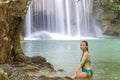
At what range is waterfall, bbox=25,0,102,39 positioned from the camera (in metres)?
42.7

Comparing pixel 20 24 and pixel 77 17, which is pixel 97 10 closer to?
pixel 77 17

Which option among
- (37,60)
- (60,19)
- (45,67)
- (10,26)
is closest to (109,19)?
(60,19)

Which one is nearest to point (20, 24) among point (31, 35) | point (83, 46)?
point (83, 46)

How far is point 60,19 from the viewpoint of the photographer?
44625 mm

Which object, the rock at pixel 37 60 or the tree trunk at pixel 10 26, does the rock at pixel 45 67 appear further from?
the tree trunk at pixel 10 26

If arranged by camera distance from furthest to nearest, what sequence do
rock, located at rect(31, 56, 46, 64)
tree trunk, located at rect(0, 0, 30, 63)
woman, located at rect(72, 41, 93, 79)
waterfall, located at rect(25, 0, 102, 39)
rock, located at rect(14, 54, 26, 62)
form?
waterfall, located at rect(25, 0, 102, 39) → rock, located at rect(31, 56, 46, 64) → rock, located at rect(14, 54, 26, 62) → tree trunk, located at rect(0, 0, 30, 63) → woman, located at rect(72, 41, 93, 79)

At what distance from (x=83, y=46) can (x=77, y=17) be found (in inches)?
1471

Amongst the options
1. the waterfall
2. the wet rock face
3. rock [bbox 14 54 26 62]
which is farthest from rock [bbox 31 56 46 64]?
the wet rock face

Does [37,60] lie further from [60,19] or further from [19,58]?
[60,19]

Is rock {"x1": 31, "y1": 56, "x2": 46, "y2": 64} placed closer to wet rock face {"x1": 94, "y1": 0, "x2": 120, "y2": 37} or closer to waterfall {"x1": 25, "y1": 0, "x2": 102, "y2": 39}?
waterfall {"x1": 25, "y1": 0, "x2": 102, "y2": 39}

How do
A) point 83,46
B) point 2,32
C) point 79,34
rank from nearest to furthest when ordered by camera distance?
point 83,46, point 2,32, point 79,34

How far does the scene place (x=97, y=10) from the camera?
42875 millimetres

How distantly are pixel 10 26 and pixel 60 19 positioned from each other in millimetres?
32880

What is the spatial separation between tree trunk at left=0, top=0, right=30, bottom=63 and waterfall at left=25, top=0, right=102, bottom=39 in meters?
28.7
